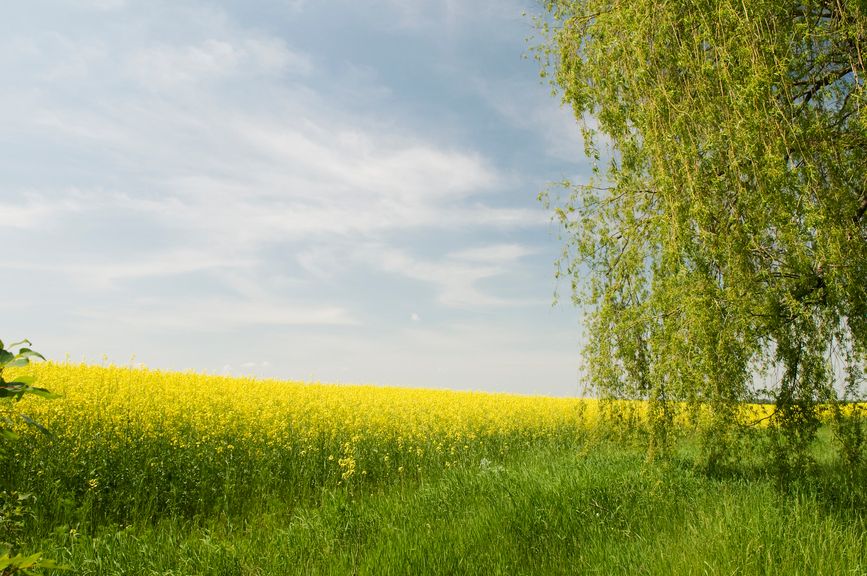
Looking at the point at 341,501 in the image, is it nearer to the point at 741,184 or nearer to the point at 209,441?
the point at 209,441

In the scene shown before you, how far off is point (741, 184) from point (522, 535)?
4500 millimetres

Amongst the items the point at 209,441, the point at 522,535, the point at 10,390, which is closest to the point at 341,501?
the point at 522,535

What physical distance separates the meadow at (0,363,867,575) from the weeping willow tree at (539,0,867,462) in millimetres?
1336

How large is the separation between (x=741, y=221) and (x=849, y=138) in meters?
1.71

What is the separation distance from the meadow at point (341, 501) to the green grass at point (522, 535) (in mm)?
24

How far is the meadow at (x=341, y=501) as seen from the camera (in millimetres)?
5422

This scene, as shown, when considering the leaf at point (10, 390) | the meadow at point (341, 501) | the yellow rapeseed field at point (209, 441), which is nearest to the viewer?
the leaf at point (10, 390)

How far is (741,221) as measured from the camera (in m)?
6.84

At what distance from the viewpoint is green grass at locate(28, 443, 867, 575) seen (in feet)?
16.7

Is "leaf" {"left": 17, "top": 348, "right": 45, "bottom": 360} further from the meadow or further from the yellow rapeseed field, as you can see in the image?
the yellow rapeseed field

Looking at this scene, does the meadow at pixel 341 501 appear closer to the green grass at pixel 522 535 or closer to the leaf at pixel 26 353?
the green grass at pixel 522 535

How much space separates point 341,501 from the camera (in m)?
6.67

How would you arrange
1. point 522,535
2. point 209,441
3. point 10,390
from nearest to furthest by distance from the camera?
point 10,390, point 522,535, point 209,441

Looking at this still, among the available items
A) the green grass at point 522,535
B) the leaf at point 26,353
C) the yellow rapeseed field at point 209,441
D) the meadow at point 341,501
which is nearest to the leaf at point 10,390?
the leaf at point 26,353
